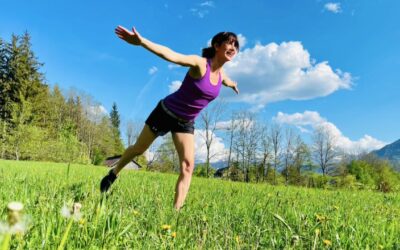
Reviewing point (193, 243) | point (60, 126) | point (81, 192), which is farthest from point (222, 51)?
point (60, 126)

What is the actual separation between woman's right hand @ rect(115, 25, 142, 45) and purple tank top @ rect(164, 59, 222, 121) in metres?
1.23

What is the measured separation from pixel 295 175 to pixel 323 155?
406 inches

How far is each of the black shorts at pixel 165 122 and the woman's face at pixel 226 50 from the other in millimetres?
991

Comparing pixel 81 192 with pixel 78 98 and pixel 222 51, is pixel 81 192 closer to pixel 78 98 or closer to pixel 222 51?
pixel 222 51

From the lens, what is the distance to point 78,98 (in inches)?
3221

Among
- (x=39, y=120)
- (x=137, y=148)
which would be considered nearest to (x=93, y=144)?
(x=39, y=120)

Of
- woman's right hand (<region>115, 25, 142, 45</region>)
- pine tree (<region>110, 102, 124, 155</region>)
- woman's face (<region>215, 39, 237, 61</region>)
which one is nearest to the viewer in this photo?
woman's right hand (<region>115, 25, 142, 45</region>)

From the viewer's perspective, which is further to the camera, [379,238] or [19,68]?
[19,68]

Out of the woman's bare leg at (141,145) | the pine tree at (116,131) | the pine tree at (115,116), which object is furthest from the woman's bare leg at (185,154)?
the pine tree at (115,116)

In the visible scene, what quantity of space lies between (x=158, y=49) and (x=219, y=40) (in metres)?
1.31

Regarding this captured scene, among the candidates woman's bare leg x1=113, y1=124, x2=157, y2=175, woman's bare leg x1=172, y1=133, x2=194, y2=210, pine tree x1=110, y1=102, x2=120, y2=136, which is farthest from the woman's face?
pine tree x1=110, y1=102, x2=120, y2=136

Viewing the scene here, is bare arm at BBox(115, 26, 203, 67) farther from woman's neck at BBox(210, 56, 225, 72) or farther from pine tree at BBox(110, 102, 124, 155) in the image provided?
pine tree at BBox(110, 102, 124, 155)

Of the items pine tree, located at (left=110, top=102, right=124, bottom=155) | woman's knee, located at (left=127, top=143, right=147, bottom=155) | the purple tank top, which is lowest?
woman's knee, located at (left=127, top=143, right=147, bottom=155)

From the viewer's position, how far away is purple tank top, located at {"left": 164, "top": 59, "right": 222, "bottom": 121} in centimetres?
470
